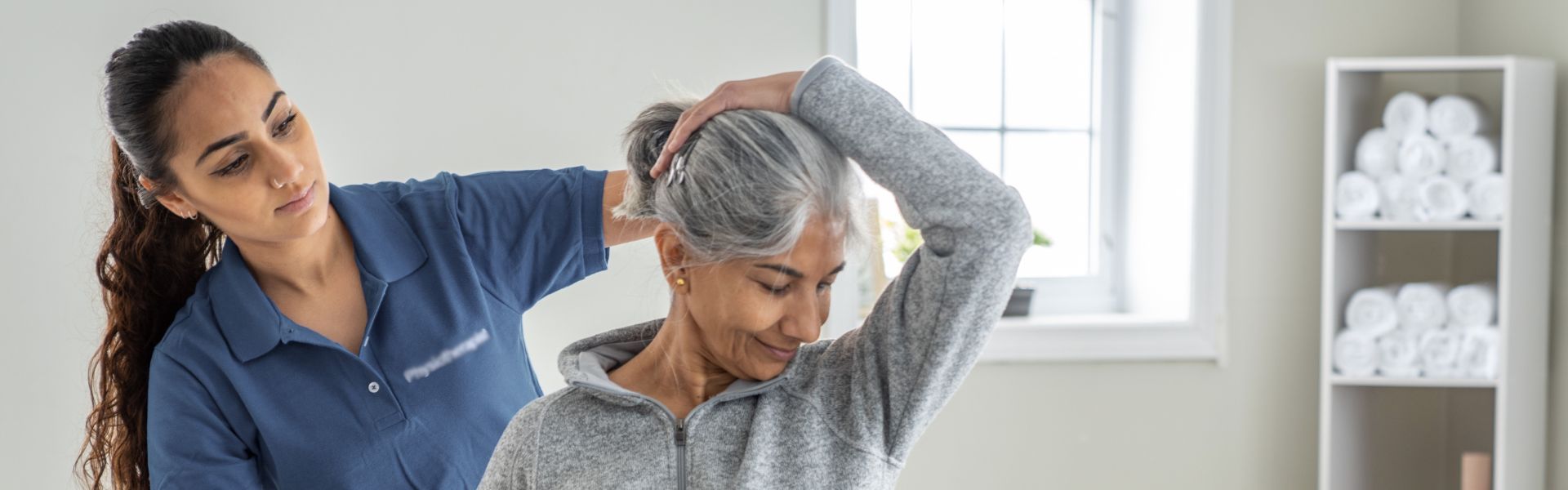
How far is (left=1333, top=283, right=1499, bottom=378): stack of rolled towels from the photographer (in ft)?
8.77

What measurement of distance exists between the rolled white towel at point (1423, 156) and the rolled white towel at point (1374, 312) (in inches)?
11.0

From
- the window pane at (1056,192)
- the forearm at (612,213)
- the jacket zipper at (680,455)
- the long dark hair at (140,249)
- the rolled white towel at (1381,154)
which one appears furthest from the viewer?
the window pane at (1056,192)

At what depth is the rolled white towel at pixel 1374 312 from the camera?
2.74m

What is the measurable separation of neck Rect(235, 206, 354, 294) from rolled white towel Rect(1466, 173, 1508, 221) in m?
2.34

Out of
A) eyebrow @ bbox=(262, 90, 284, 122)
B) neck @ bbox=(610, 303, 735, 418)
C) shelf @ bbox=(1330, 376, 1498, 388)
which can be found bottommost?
shelf @ bbox=(1330, 376, 1498, 388)

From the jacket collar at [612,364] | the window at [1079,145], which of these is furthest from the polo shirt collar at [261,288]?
the window at [1079,145]

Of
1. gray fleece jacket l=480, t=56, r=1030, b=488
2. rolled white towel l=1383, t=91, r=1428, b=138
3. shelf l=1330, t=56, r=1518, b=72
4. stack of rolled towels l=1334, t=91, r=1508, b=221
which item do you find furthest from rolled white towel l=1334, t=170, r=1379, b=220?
gray fleece jacket l=480, t=56, r=1030, b=488

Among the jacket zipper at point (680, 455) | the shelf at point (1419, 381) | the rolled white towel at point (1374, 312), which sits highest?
the jacket zipper at point (680, 455)

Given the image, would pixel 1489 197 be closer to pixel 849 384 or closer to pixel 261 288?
pixel 849 384

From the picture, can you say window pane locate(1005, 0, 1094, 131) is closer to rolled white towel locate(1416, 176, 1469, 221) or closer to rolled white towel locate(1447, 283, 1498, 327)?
rolled white towel locate(1416, 176, 1469, 221)

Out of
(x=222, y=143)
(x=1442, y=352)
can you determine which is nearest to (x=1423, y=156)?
(x=1442, y=352)

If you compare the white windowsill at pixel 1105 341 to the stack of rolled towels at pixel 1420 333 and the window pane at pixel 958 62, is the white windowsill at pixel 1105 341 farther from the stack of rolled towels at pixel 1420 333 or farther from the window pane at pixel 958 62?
the window pane at pixel 958 62

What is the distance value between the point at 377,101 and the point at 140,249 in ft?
4.05

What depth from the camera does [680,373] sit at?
1.16 metres
